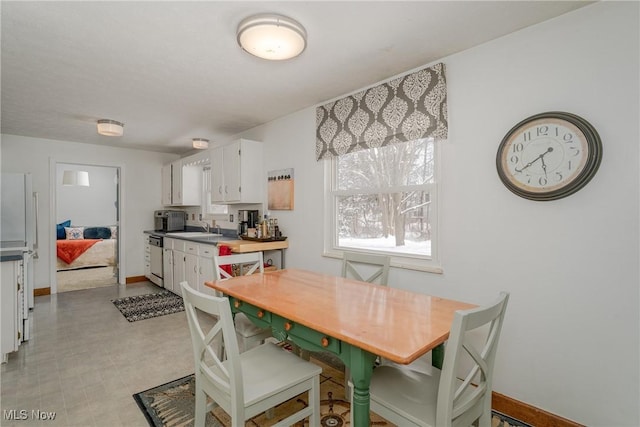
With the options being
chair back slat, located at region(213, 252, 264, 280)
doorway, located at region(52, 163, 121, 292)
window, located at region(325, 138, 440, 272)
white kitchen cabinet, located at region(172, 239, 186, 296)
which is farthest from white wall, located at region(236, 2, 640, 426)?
doorway, located at region(52, 163, 121, 292)

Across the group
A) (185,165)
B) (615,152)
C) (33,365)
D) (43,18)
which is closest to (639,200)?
(615,152)

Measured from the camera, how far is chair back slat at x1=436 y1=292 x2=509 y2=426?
107 centimetres

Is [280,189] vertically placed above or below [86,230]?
above

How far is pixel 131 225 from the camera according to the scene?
18.2 feet

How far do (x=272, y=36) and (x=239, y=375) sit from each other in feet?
5.80

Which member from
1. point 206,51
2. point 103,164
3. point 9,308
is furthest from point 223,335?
point 103,164

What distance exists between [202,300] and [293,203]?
7.48 feet

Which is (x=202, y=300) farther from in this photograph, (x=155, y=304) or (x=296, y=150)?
(x=155, y=304)

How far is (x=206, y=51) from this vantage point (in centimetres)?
213

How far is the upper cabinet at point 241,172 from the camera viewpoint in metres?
3.86

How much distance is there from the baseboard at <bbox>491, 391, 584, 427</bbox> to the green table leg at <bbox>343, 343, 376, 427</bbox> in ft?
4.22

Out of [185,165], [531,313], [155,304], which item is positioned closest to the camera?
[531,313]

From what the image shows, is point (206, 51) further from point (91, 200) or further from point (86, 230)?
point (91, 200)

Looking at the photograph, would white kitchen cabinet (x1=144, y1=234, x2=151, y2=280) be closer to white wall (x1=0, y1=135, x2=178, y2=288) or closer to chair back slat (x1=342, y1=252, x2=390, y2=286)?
white wall (x1=0, y1=135, x2=178, y2=288)
